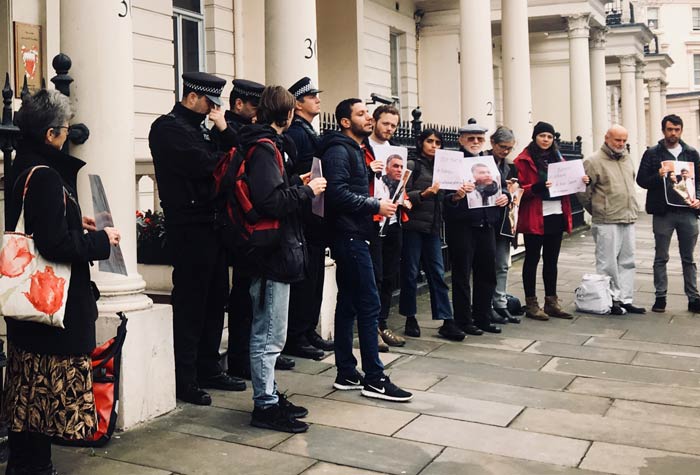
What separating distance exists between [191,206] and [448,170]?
9.19ft

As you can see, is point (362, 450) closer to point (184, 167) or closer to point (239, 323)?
point (239, 323)

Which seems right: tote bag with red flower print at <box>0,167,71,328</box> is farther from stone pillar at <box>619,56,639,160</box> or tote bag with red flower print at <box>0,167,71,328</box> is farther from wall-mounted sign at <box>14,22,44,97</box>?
stone pillar at <box>619,56,639,160</box>

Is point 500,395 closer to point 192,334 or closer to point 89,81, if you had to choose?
point 192,334

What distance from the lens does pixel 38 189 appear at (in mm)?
4078

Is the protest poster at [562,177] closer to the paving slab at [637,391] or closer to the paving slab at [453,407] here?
the paving slab at [637,391]

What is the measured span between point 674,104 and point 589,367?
55.9 metres

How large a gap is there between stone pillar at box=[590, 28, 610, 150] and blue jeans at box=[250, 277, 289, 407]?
66.9ft

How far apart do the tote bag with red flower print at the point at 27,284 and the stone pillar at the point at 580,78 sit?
18568mm

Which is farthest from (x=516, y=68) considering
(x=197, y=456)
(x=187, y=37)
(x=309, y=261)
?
(x=197, y=456)

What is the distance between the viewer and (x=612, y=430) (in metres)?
5.39

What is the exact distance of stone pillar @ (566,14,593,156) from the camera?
21.1 m

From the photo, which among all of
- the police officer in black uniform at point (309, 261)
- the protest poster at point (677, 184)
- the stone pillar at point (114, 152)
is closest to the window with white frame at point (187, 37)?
the police officer in black uniform at point (309, 261)

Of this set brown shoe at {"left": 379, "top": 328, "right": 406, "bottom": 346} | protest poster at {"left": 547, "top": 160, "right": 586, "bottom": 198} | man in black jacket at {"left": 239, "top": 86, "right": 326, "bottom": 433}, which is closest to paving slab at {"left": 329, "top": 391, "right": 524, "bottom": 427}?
man in black jacket at {"left": 239, "top": 86, "right": 326, "bottom": 433}

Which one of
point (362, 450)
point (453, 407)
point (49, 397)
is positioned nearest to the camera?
point (49, 397)
